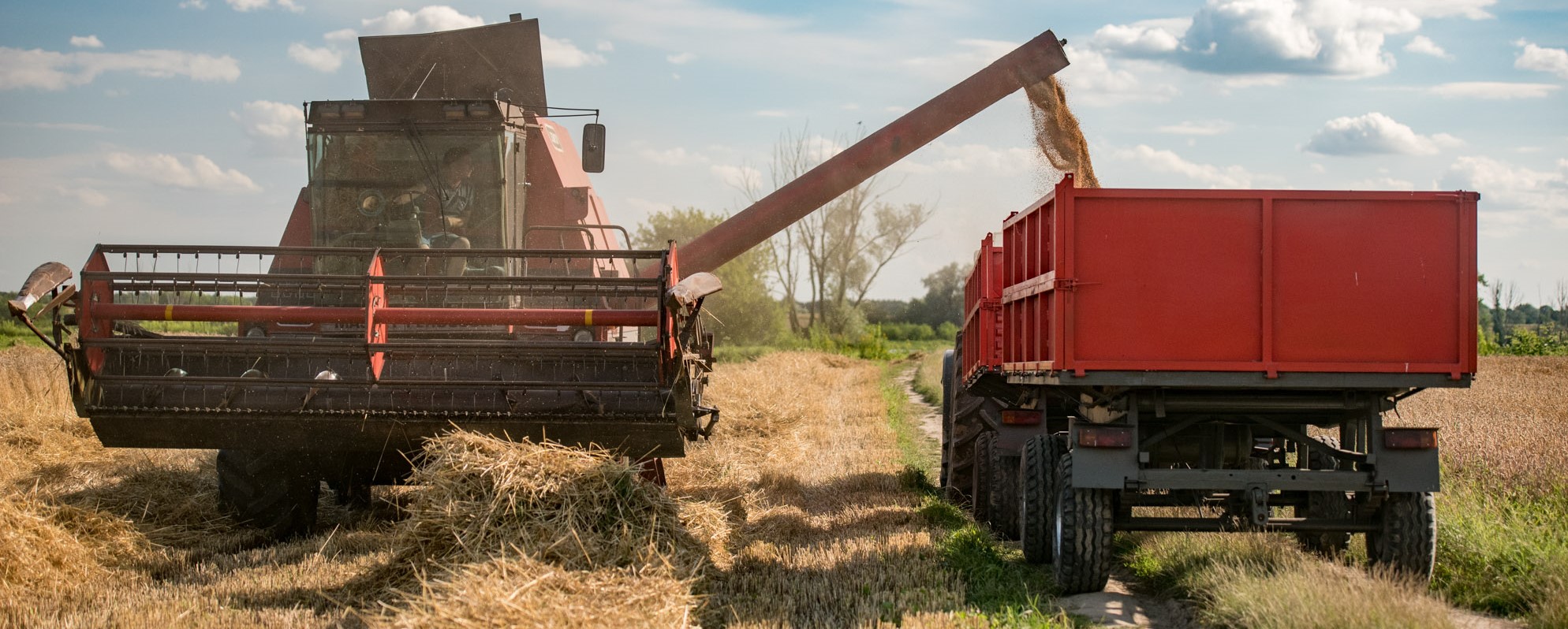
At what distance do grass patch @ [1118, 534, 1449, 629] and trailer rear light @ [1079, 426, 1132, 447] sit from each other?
769mm

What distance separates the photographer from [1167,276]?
6016 mm

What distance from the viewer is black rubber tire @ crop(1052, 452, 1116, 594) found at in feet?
20.1

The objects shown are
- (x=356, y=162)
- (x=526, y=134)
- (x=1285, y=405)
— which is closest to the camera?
(x=1285, y=405)

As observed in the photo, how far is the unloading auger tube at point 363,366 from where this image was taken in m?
6.68

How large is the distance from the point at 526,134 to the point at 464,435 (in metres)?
3.91

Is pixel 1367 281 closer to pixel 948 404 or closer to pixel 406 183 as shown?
pixel 948 404

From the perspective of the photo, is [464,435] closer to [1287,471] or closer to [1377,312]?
[1287,471]

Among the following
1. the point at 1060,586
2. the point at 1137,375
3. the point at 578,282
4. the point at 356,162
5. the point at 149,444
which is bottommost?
the point at 1060,586

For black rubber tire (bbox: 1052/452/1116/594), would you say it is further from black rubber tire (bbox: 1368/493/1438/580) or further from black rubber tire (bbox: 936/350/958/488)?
black rubber tire (bbox: 936/350/958/488)

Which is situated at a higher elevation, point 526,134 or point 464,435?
point 526,134

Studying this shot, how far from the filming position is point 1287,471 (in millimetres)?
6059

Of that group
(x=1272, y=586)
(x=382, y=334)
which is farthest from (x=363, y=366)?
(x=1272, y=586)

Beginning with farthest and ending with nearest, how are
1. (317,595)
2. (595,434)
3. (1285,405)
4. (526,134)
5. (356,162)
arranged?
1. (526,134)
2. (356,162)
3. (595,434)
4. (1285,405)
5. (317,595)

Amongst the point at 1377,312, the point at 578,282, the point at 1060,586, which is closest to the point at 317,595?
the point at 578,282
